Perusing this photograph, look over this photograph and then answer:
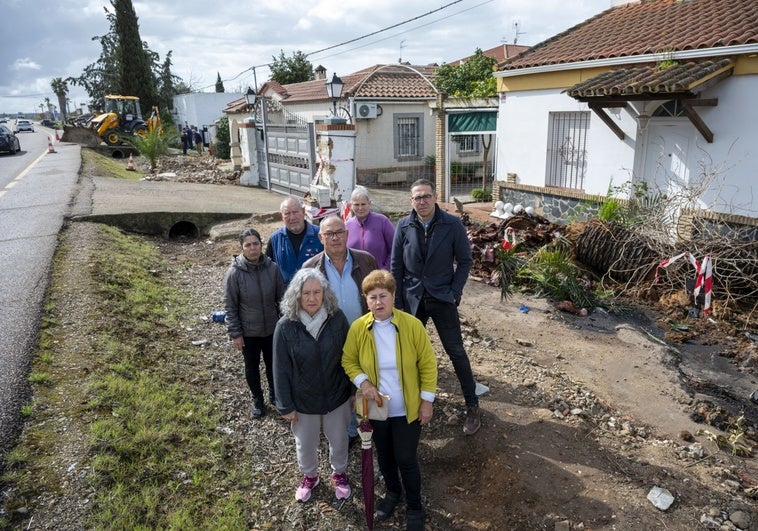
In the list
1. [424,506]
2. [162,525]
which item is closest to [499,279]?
[424,506]

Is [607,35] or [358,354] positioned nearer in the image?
[358,354]

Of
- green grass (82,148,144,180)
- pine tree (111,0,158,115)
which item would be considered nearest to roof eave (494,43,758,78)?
green grass (82,148,144,180)

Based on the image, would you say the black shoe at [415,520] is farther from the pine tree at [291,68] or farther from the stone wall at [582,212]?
the pine tree at [291,68]

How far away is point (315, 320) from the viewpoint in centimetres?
317

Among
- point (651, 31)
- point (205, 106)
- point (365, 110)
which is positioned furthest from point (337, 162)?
point (205, 106)

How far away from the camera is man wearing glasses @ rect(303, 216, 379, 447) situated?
3.62 metres

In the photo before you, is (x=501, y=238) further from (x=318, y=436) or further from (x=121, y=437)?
(x=121, y=437)

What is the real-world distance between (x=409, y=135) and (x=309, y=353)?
17.4 metres

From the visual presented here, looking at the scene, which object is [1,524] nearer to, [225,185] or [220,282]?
[220,282]

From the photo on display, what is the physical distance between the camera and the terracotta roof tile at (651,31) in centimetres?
835

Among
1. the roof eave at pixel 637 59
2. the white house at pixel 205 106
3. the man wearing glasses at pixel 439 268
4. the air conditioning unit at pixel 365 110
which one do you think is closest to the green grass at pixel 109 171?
the air conditioning unit at pixel 365 110

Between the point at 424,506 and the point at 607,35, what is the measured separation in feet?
36.3

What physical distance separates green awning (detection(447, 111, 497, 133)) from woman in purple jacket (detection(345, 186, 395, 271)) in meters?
9.77

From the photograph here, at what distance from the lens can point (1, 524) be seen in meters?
2.86
